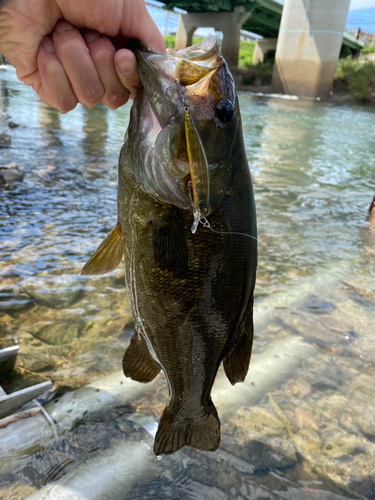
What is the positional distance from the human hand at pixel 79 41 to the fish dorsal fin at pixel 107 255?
2.18 feet

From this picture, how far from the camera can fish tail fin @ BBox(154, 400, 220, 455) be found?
85.6 inches

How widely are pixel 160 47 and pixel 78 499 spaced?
104 inches

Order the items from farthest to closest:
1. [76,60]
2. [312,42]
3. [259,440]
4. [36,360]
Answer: [312,42] < [36,360] < [259,440] < [76,60]

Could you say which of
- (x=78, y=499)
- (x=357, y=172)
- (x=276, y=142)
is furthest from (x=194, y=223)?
(x=276, y=142)

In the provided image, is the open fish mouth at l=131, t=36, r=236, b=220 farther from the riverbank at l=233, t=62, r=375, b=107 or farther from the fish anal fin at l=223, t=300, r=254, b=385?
the riverbank at l=233, t=62, r=375, b=107

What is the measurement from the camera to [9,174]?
27.1 feet

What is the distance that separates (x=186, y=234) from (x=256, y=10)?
56696 mm

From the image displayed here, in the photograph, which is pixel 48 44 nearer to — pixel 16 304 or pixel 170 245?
pixel 170 245

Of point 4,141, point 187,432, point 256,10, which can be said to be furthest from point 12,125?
point 256,10

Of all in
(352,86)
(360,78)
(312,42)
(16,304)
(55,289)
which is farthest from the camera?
(312,42)

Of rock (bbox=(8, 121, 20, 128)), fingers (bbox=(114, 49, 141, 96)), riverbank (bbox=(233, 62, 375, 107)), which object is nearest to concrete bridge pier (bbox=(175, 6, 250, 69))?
riverbank (bbox=(233, 62, 375, 107))

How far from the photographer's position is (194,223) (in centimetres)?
161

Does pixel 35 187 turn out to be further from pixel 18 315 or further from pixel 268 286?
pixel 268 286

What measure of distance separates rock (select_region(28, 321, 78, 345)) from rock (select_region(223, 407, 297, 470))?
6.07ft
